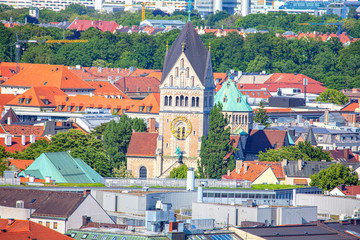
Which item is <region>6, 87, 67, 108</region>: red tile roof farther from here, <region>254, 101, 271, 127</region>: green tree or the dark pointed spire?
the dark pointed spire

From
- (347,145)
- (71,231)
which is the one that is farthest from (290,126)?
(71,231)

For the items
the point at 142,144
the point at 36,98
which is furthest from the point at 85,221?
the point at 36,98

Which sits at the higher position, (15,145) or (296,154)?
(15,145)

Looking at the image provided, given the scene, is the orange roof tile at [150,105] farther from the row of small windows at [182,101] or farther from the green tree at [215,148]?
the green tree at [215,148]

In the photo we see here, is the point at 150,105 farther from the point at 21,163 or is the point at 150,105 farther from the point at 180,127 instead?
the point at 21,163

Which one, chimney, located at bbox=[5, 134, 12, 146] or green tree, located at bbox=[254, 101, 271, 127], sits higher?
green tree, located at bbox=[254, 101, 271, 127]

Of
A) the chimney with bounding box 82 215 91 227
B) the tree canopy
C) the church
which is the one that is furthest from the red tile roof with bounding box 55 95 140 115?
the chimney with bounding box 82 215 91 227
